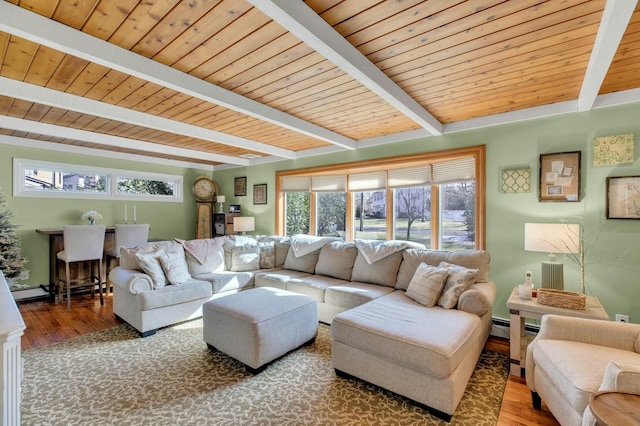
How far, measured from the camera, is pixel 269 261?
439 cm

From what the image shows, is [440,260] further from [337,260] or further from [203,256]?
[203,256]

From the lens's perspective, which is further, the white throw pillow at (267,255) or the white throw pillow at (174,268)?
the white throw pillow at (267,255)

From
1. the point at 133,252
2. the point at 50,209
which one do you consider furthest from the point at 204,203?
the point at 133,252

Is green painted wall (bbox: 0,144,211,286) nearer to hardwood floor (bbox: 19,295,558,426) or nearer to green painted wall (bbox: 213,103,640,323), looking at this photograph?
hardwood floor (bbox: 19,295,558,426)

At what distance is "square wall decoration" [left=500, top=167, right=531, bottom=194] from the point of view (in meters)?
2.99

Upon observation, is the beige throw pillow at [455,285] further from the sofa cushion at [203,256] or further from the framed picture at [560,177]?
the sofa cushion at [203,256]

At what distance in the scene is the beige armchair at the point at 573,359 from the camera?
1495 millimetres

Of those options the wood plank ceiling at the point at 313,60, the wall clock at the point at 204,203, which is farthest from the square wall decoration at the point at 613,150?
the wall clock at the point at 204,203

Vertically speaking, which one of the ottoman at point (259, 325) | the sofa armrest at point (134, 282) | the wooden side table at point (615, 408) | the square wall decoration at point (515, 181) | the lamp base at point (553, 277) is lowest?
the ottoman at point (259, 325)

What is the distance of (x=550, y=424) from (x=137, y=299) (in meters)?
3.53

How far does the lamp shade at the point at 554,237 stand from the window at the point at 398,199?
0.77 meters

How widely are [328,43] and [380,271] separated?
2.48m

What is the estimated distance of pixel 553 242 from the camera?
2.39m

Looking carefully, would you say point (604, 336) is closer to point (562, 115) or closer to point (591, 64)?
point (591, 64)
